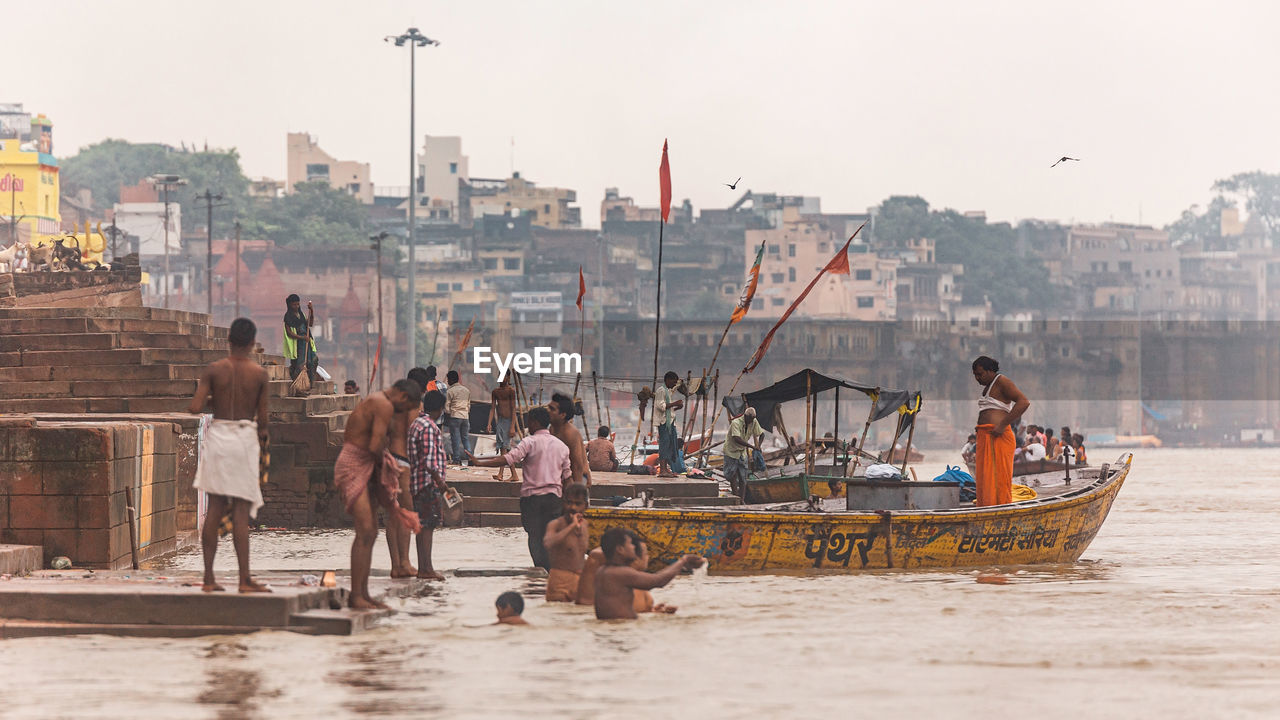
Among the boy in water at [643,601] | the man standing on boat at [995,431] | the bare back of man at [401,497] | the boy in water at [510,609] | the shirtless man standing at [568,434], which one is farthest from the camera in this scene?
the man standing on boat at [995,431]

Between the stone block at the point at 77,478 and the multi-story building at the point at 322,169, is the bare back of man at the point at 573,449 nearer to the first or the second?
the stone block at the point at 77,478

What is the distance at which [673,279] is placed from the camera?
111875 millimetres

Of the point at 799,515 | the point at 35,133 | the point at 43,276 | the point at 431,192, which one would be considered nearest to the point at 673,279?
the point at 431,192

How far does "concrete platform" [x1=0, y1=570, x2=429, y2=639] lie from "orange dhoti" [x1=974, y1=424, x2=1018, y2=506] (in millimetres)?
5875

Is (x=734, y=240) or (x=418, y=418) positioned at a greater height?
(x=734, y=240)

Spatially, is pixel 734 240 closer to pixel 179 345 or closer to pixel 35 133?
pixel 35 133

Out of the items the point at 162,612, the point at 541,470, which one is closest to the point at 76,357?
the point at 541,470

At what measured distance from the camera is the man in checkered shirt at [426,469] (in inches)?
404

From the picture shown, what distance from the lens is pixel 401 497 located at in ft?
31.9

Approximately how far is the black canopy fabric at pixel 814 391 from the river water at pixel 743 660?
16.9ft

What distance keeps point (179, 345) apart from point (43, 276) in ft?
20.5

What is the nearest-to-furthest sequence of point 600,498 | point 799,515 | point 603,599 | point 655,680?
1. point 655,680
2. point 603,599
3. point 799,515
4. point 600,498

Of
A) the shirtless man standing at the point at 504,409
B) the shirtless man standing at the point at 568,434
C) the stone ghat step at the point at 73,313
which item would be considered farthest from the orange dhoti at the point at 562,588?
the shirtless man standing at the point at 504,409

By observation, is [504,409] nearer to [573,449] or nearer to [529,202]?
[573,449]
